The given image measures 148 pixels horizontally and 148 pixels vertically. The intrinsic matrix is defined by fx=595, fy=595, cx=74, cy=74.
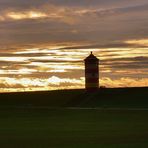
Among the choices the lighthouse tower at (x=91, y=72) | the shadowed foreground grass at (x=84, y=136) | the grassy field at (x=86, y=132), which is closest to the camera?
the shadowed foreground grass at (x=84, y=136)

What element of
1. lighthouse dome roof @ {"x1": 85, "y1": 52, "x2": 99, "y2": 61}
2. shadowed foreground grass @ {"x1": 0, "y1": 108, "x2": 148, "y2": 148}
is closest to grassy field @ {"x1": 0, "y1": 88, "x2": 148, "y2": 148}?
shadowed foreground grass @ {"x1": 0, "y1": 108, "x2": 148, "y2": 148}

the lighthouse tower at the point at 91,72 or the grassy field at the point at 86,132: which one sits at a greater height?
the lighthouse tower at the point at 91,72

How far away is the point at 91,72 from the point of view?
51.5 meters

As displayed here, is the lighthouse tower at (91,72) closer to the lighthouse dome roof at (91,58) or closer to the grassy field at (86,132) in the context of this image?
the lighthouse dome roof at (91,58)

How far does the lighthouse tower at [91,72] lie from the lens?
50750 millimetres

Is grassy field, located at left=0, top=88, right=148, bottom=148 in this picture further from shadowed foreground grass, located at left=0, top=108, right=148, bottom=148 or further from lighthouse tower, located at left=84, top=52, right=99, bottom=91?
lighthouse tower, located at left=84, top=52, right=99, bottom=91

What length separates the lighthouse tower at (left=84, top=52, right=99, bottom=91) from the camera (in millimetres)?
50750

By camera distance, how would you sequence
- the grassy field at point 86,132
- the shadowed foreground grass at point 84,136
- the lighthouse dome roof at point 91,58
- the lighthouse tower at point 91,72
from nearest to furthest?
the shadowed foreground grass at point 84,136 < the grassy field at point 86,132 < the lighthouse tower at point 91,72 < the lighthouse dome roof at point 91,58

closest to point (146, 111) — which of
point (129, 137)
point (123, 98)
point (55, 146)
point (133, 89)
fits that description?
point (123, 98)

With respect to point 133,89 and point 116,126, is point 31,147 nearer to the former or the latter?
point 116,126

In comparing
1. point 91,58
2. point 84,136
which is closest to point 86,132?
Answer: point 84,136

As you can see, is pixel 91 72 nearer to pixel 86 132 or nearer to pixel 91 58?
pixel 91 58

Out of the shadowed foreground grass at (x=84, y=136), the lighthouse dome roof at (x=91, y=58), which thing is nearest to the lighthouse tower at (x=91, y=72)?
the lighthouse dome roof at (x=91, y=58)

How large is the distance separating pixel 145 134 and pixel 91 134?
1.86 meters
